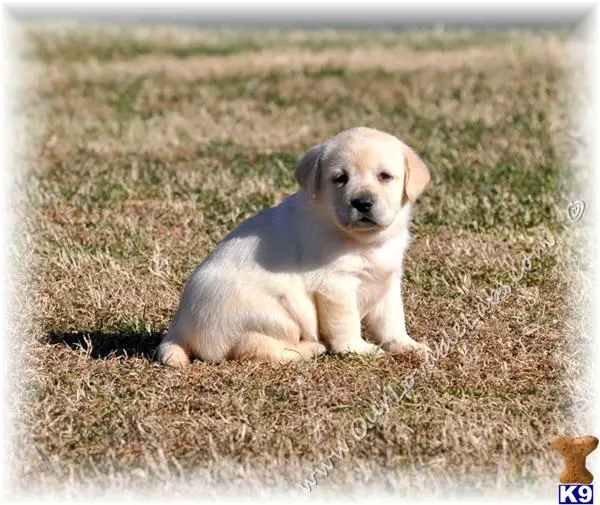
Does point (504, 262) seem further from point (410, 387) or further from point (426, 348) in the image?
point (410, 387)

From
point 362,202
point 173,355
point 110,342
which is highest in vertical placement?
A: point 362,202

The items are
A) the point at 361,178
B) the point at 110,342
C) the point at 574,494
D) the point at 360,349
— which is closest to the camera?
the point at 574,494

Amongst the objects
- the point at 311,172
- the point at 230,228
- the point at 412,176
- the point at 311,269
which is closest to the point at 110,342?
the point at 311,269

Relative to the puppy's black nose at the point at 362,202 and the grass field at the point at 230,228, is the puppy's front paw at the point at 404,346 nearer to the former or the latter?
the grass field at the point at 230,228

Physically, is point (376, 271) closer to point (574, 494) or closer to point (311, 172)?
point (311, 172)

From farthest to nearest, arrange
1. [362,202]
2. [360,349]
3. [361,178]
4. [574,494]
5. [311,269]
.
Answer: [360,349] < [311,269] < [361,178] < [362,202] < [574,494]

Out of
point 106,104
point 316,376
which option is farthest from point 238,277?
point 106,104
